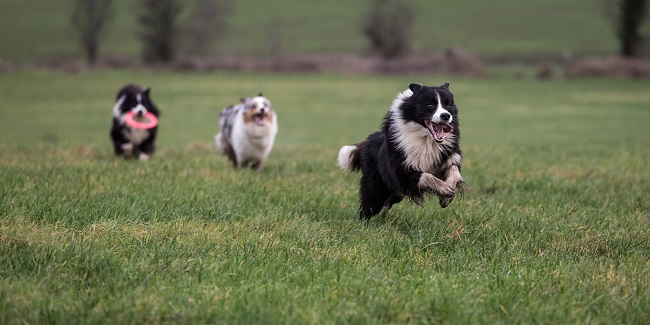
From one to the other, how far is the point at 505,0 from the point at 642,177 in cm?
10772

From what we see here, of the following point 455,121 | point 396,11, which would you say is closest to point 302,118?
point 455,121

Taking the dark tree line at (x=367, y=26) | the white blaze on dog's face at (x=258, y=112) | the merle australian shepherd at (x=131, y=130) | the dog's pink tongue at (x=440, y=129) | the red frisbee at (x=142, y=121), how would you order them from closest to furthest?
1. the dog's pink tongue at (x=440, y=129)
2. the white blaze on dog's face at (x=258, y=112)
3. the red frisbee at (x=142, y=121)
4. the merle australian shepherd at (x=131, y=130)
5. the dark tree line at (x=367, y=26)

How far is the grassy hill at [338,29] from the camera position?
8319 cm

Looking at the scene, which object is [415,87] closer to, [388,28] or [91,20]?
[388,28]

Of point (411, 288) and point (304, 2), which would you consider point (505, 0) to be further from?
point (411, 288)

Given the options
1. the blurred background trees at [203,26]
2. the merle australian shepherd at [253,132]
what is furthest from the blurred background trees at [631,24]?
the merle australian shepherd at [253,132]

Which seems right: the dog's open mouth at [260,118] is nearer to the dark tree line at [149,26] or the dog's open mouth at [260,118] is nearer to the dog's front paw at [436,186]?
the dog's front paw at [436,186]

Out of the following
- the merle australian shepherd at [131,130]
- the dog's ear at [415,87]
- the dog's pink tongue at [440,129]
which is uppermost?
the dog's ear at [415,87]

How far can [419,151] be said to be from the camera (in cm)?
676

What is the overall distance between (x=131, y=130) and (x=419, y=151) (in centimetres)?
751

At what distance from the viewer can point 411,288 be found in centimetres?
479

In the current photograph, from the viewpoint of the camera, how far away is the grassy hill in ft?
273

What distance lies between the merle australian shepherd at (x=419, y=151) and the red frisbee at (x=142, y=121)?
238 inches

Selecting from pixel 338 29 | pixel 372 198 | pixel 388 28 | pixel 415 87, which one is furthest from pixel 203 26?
pixel 415 87
